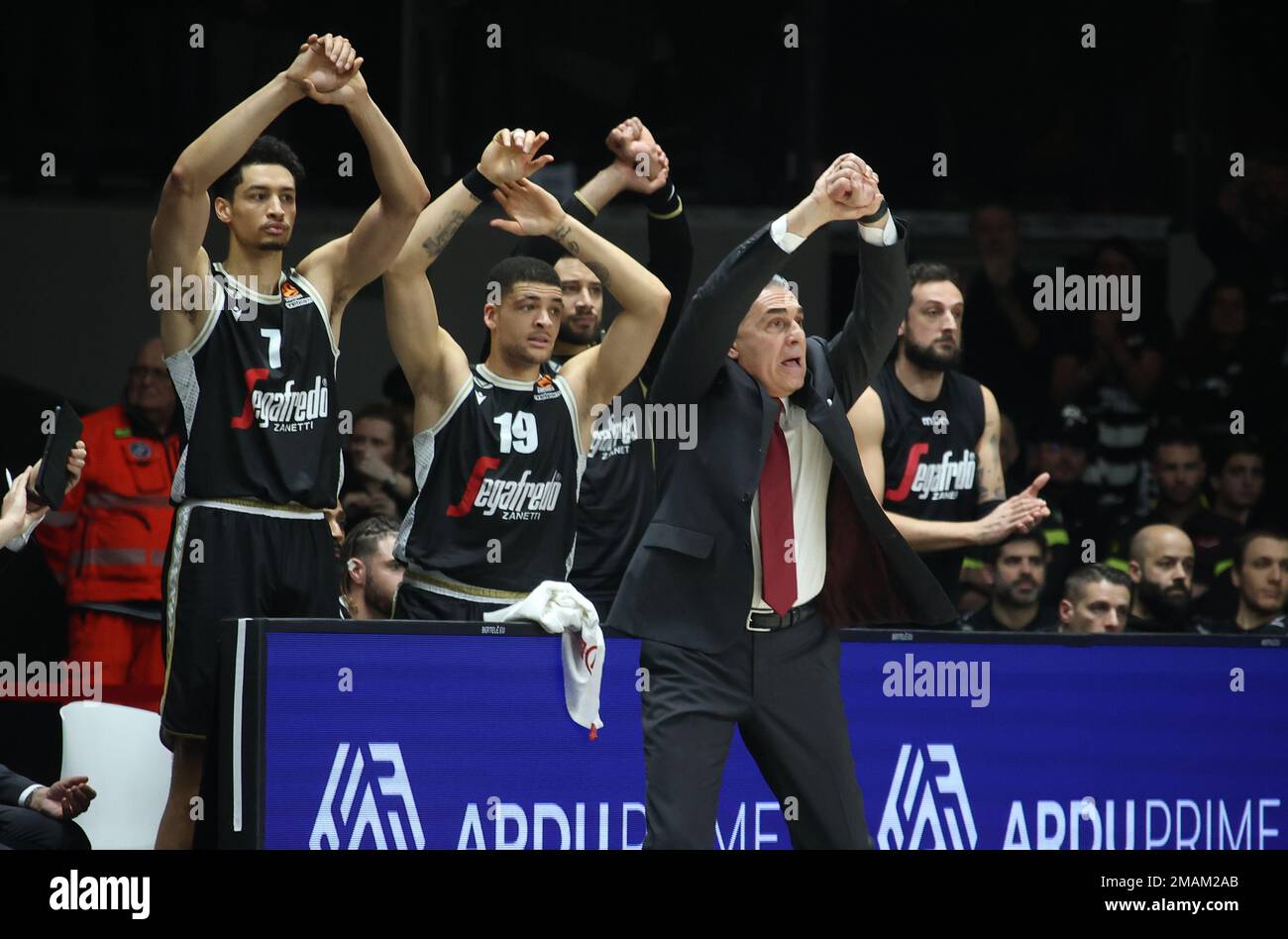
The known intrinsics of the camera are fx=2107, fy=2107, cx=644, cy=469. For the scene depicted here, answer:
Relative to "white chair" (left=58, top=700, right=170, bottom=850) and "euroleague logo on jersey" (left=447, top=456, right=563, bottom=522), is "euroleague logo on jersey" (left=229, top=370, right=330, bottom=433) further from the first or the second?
"white chair" (left=58, top=700, right=170, bottom=850)

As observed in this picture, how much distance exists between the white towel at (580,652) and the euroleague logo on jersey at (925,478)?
6.08 ft

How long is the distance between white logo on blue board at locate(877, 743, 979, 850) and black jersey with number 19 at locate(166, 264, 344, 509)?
206 cm

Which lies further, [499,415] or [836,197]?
[499,415]

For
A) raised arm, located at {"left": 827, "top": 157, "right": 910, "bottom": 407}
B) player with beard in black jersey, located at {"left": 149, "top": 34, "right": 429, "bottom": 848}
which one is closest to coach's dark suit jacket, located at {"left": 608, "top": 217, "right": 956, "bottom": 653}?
raised arm, located at {"left": 827, "top": 157, "right": 910, "bottom": 407}

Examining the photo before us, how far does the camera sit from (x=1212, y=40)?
37.9 feet

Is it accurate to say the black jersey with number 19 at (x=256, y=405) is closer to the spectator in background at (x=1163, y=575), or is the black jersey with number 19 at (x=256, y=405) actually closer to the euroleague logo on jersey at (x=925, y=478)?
the euroleague logo on jersey at (x=925, y=478)

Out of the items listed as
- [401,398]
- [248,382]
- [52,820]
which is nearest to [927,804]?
[248,382]

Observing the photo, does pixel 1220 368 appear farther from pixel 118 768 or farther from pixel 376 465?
pixel 118 768

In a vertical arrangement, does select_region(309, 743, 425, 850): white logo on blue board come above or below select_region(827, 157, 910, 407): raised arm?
below

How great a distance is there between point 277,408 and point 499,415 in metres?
0.79

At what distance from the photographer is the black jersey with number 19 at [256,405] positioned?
6727 mm

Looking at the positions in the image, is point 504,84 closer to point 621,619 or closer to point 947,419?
point 947,419

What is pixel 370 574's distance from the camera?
7562 millimetres

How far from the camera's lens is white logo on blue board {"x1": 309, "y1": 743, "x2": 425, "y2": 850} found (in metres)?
6.29
